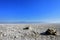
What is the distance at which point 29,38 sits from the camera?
13266 millimetres

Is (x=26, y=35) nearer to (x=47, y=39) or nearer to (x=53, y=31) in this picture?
(x=47, y=39)

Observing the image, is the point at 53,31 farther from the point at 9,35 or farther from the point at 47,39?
the point at 9,35

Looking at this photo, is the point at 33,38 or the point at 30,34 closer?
the point at 33,38

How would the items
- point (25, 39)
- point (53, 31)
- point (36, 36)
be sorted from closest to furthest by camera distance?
point (25, 39), point (36, 36), point (53, 31)

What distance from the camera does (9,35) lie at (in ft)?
45.4

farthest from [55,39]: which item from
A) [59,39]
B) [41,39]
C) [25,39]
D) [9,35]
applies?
[9,35]

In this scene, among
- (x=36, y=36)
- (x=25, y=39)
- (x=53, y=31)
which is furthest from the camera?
(x=53, y=31)

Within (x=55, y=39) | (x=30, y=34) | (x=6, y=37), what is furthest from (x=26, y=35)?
(x=55, y=39)

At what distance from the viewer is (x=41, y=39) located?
13133 mm

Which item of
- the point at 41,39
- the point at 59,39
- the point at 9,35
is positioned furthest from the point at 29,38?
the point at 59,39

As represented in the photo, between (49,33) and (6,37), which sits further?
(49,33)

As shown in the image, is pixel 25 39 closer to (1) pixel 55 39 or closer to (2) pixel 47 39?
(2) pixel 47 39

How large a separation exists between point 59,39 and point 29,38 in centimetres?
326

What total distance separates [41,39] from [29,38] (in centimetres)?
132
